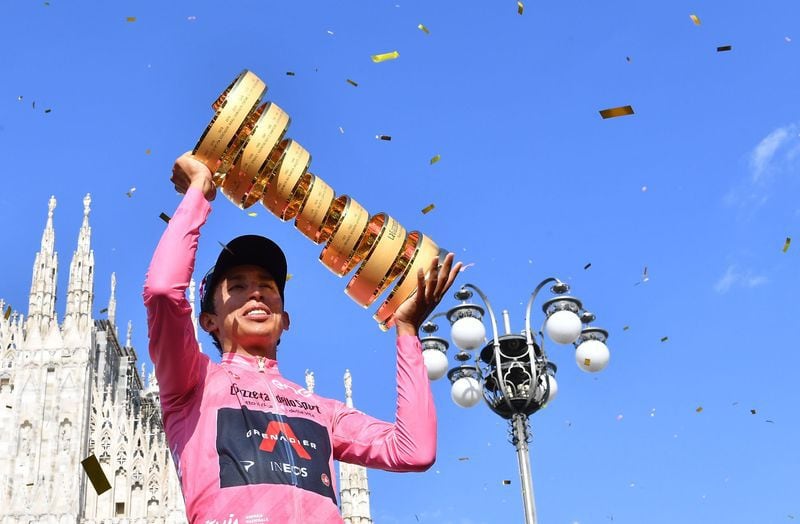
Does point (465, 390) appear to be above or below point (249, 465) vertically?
above

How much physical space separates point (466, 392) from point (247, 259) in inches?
267

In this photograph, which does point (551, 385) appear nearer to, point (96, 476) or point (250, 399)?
point (96, 476)

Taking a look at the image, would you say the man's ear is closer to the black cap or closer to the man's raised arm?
the black cap

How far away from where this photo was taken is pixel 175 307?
110 inches

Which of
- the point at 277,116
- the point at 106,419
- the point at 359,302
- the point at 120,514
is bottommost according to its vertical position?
the point at 359,302

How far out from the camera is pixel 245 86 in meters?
3.44

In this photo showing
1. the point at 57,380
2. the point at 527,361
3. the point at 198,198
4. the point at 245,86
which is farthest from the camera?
the point at 57,380

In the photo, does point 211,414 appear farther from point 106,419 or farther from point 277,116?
point 106,419

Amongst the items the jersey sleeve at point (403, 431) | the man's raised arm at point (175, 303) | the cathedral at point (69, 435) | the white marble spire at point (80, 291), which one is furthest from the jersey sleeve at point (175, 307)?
the white marble spire at point (80, 291)

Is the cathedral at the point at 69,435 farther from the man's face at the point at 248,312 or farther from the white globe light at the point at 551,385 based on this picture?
the man's face at the point at 248,312

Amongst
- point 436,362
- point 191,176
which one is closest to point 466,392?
point 436,362

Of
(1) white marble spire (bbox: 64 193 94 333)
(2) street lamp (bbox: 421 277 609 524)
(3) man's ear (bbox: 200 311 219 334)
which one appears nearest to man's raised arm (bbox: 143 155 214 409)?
(3) man's ear (bbox: 200 311 219 334)

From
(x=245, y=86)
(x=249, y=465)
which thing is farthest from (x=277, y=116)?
(x=249, y=465)

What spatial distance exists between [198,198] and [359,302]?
88 cm
